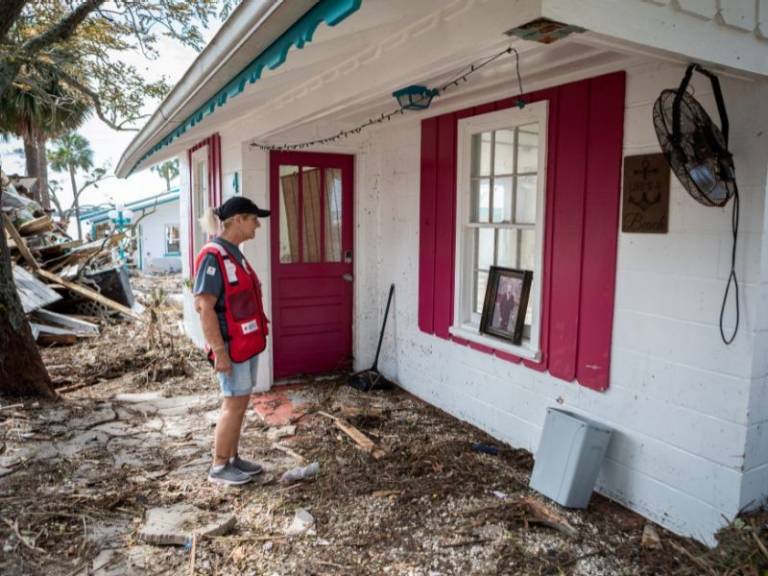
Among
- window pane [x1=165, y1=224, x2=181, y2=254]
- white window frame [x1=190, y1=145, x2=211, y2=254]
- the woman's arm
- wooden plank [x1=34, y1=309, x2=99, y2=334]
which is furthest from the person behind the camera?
window pane [x1=165, y1=224, x2=181, y2=254]

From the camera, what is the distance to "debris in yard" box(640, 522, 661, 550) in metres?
2.92

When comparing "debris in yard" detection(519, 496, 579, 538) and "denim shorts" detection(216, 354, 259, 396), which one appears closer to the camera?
"debris in yard" detection(519, 496, 579, 538)

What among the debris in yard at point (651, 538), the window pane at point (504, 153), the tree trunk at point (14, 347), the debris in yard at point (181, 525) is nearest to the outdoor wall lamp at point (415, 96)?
the window pane at point (504, 153)

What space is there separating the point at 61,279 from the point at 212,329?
6.81 m

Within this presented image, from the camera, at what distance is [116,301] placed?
9625mm

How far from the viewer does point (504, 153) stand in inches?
167

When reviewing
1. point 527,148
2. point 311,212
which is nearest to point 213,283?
→ point 527,148

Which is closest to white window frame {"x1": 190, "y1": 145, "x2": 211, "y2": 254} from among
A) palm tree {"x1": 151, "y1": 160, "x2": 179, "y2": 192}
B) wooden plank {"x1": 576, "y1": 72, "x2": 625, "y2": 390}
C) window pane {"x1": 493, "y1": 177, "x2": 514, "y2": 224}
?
window pane {"x1": 493, "y1": 177, "x2": 514, "y2": 224}

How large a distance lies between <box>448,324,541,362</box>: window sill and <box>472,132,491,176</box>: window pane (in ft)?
3.96

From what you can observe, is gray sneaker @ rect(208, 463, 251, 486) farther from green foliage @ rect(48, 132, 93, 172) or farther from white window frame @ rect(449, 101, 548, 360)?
green foliage @ rect(48, 132, 93, 172)

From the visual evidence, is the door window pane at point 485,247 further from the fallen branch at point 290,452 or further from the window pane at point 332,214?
the fallen branch at point 290,452

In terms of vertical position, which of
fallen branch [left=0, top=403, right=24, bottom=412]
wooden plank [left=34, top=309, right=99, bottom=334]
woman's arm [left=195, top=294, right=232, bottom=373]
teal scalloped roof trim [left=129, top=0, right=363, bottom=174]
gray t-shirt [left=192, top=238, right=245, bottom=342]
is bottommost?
fallen branch [left=0, top=403, right=24, bottom=412]

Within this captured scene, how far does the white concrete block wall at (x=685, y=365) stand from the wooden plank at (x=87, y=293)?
7114 millimetres

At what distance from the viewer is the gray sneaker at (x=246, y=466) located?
145 inches
